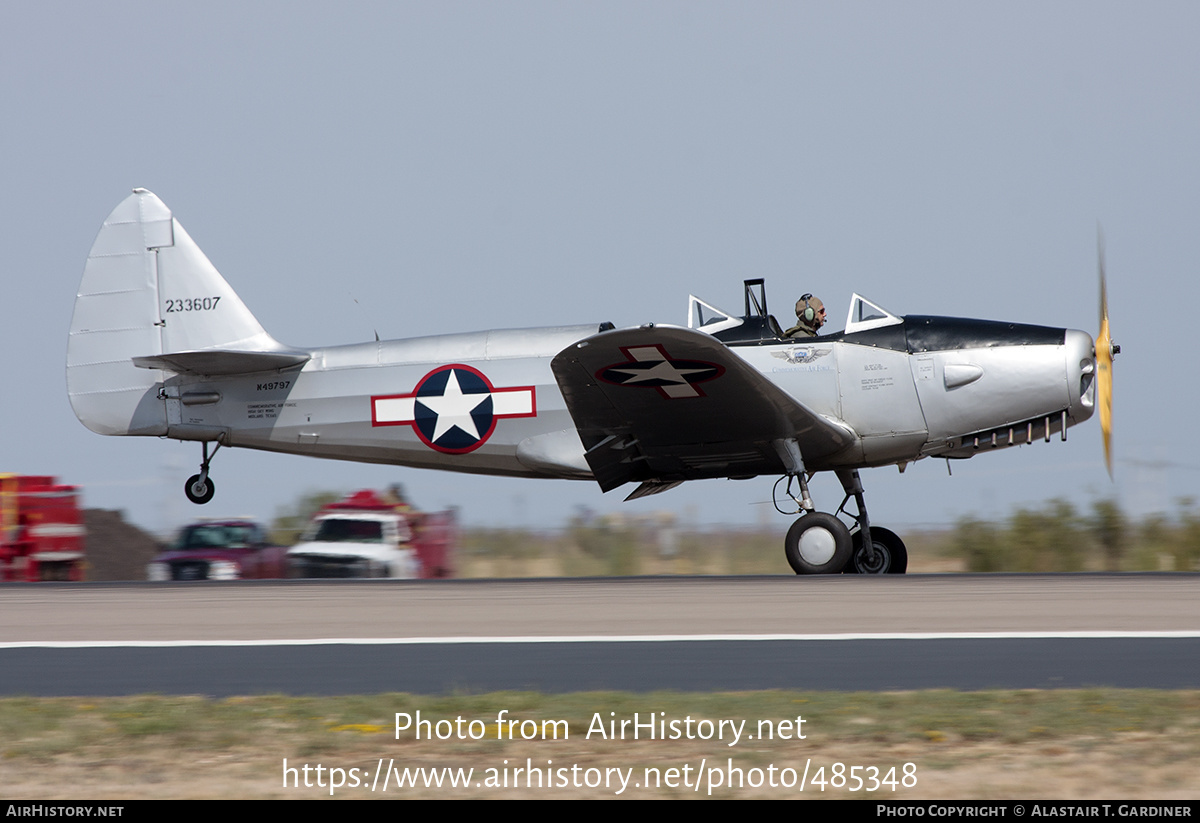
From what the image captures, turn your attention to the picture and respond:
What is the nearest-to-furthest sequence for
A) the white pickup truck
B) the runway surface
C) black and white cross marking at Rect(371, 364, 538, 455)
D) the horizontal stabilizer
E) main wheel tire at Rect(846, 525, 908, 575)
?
the runway surface < main wheel tire at Rect(846, 525, 908, 575) < black and white cross marking at Rect(371, 364, 538, 455) < the horizontal stabilizer < the white pickup truck

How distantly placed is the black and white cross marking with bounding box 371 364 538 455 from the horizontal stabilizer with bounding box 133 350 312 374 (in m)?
1.17

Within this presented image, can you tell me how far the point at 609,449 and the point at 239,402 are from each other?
170 inches

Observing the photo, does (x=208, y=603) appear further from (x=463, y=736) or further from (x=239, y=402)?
(x=463, y=736)

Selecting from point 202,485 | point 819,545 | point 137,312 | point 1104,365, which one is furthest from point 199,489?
point 1104,365

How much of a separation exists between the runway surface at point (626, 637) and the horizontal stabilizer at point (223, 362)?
3.04m

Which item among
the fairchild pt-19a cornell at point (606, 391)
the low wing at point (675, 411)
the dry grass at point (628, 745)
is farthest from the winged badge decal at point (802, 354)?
the dry grass at point (628, 745)

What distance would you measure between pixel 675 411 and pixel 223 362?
5.16 m

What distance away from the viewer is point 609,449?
11.5 meters

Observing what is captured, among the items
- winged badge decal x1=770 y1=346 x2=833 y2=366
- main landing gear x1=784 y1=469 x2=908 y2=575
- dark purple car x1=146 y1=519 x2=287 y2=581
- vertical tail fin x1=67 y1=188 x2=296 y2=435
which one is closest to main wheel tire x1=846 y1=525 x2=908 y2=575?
main landing gear x1=784 y1=469 x2=908 y2=575

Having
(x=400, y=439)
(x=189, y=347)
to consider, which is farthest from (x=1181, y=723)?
(x=189, y=347)

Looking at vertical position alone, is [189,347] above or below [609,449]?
above

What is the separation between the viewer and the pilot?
11.5 meters

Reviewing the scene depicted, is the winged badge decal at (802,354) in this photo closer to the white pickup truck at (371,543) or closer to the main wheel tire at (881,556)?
the main wheel tire at (881,556)

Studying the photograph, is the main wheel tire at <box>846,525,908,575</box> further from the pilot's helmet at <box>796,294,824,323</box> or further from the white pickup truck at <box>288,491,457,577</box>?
the white pickup truck at <box>288,491,457,577</box>
